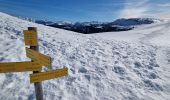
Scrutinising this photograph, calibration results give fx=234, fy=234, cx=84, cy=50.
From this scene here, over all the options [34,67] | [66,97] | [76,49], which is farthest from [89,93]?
[76,49]

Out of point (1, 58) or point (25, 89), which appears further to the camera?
point (1, 58)

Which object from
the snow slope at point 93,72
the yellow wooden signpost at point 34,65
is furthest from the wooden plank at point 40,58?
the snow slope at point 93,72

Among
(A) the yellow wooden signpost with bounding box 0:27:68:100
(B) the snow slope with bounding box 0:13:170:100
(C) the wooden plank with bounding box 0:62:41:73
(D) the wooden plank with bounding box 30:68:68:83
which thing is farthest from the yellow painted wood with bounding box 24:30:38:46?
(B) the snow slope with bounding box 0:13:170:100

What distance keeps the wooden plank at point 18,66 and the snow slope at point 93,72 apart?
8.86 feet

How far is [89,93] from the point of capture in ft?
25.1

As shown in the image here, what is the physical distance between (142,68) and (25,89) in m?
5.15

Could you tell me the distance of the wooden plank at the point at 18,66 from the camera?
447 cm

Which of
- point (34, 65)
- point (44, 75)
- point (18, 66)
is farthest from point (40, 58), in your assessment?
point (18, 66)

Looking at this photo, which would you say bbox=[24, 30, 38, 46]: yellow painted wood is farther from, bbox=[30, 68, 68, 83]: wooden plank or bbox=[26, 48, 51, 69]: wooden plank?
bbox=[30, 68, 68, 83]: wooden plank

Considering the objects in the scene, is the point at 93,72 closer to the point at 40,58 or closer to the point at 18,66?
the point at 40,58

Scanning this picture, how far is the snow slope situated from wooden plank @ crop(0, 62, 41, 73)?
2.70m

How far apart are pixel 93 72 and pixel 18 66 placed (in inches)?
198

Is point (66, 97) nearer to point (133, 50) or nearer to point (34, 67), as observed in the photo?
point (34, 67)

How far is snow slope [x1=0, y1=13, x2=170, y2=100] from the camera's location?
24.8ft
